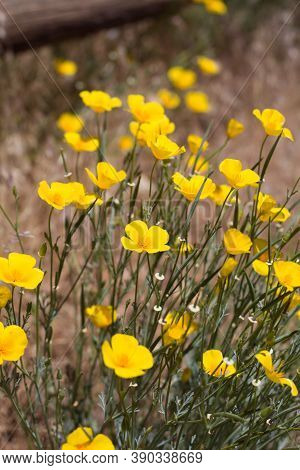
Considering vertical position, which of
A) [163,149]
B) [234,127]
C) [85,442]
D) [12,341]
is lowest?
[85,442]

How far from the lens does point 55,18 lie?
3154 mm

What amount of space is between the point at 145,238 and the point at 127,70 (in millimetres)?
2602

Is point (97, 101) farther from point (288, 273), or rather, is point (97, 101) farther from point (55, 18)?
point (55, 18)

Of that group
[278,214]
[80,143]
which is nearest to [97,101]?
[80,143]

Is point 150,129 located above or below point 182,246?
above

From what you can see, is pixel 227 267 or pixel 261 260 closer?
pixel 227 267

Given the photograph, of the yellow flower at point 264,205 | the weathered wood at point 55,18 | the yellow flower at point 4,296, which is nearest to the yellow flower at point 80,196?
the yellow flower at point 4,296

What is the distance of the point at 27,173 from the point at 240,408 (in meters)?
1.71

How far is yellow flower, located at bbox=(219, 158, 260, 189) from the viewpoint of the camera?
4.54ft

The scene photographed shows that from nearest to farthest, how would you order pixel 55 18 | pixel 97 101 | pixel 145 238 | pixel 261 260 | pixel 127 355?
pixel 127 355, pixel 145 238, pixel 261 260, pixel 97 101, pixel 55 18

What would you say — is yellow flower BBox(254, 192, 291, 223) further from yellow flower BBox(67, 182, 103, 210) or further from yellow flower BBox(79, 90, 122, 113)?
yellow flower BBox(79, 90, 122, 113)

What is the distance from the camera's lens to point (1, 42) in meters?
3.03
